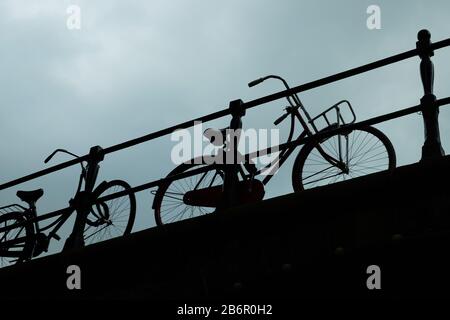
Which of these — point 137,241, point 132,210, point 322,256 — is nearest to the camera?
point 322,256

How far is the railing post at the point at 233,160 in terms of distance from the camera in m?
6.24

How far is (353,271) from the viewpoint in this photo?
4875 mm

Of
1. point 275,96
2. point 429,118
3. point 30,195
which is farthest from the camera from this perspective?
point 30,195

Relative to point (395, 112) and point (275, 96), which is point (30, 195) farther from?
point (395, 112)

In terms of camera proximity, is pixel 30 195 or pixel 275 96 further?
pixel 30 195

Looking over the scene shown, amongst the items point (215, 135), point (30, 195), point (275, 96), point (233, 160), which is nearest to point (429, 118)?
point (275, 96)

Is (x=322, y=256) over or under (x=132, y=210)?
under

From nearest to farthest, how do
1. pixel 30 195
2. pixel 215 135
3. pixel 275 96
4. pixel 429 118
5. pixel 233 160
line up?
pixel 429 118
pixel 275 96
pixel 233 160
pixel 215 135
pixel 30 195

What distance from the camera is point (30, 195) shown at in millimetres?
10070

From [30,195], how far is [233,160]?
4.61 metres

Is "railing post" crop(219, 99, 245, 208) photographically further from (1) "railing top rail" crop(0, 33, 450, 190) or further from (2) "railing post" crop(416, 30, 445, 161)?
(2) "railing post" crop(416, 30, 445, 161)

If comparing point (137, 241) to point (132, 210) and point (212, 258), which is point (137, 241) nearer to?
point (212, 258)
